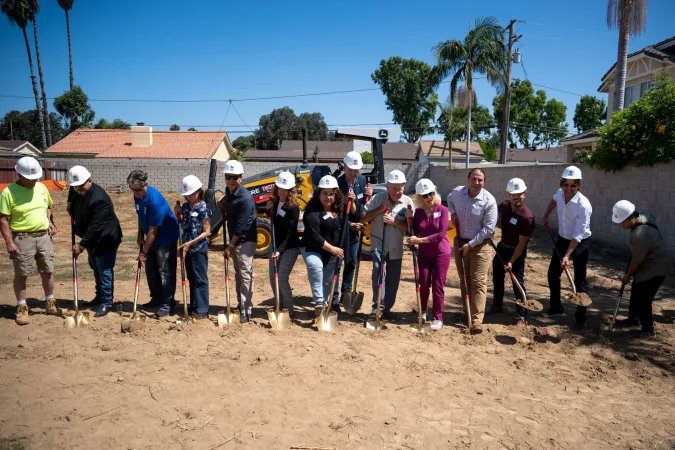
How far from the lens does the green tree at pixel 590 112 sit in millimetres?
52406

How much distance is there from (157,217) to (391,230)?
112 inches

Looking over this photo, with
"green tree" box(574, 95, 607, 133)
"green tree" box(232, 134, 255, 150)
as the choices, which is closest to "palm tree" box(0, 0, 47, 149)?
"green tree" box(232, 134, 255, 150)

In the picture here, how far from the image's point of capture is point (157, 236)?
5824mm

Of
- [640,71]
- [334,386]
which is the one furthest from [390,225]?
[640,71]

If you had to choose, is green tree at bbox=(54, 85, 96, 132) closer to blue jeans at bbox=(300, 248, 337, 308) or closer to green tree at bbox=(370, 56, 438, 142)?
green tree at bbox=(370, 56, 438, 142)

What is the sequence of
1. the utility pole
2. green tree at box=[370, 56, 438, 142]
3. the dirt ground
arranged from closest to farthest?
the dirt ground → the utility pole → green tree at box=[370, 56, 438, 142]

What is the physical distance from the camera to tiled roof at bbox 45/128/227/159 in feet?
99.3

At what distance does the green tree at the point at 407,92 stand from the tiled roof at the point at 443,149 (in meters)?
5.20

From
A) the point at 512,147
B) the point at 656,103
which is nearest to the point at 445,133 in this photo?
the point at 512,147

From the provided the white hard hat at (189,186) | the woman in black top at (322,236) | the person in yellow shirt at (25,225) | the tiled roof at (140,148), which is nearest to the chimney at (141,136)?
the tiled roof at (140,148)

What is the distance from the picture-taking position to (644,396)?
13.8ft

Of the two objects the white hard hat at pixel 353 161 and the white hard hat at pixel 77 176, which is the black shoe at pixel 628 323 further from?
the white hard hat at pixel 77 176

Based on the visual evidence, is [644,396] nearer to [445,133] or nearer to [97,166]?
[97,166]

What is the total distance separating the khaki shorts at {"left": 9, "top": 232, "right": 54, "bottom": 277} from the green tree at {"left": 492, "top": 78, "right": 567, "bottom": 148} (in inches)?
1986
